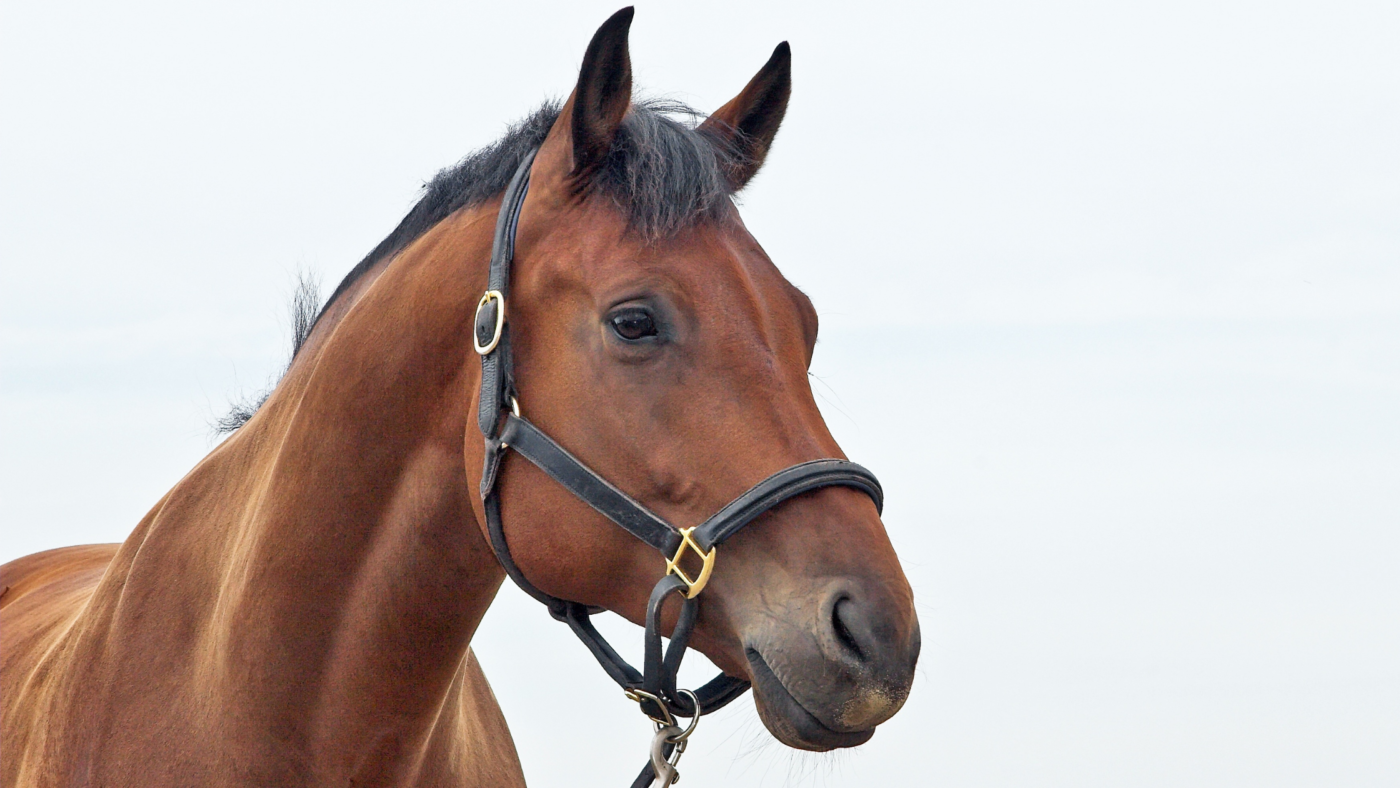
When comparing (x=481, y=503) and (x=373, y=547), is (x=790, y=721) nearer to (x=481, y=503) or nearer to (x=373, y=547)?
(x=481, y=503)

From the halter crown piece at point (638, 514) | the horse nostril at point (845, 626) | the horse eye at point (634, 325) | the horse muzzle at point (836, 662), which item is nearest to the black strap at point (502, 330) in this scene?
the halter crown piece at point (638, 514)

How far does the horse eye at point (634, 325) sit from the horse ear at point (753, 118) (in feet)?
2.18

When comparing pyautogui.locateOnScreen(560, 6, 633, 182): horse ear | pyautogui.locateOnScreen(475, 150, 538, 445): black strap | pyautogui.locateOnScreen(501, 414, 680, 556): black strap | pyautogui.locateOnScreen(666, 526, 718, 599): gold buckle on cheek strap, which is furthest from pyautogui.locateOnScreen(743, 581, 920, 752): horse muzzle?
pyautogui.locateOnScreen(560, 6, 633, 182): horse ear

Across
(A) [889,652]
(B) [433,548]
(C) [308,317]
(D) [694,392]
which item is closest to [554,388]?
(D) [694,392]

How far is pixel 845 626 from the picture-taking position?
2219mm

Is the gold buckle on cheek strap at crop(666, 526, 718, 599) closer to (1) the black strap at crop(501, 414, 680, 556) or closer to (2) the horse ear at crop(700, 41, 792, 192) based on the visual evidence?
(1) the black strap at crop(501, 414, 680, 556)

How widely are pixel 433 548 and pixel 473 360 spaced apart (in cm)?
45

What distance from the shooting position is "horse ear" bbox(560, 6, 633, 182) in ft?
8.61

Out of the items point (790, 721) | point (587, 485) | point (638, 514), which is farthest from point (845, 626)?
point (587, 485)

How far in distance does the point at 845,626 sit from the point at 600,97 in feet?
4.30

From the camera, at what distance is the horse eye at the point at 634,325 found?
2525 mm

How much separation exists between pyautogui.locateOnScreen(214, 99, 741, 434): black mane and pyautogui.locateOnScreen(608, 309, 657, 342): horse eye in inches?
7.7

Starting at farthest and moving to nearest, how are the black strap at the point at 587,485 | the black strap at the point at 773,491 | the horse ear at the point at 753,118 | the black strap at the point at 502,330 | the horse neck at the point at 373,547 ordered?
A: the horse ear at the point at 753,118 < the horse neck at the point at 373,547 < the black strap at the point at 502,330 < the black strap at the point at 587,485 < the black strap at the point at 773,491

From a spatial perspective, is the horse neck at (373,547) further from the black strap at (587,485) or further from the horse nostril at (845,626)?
the horse nostril at (845,626)
